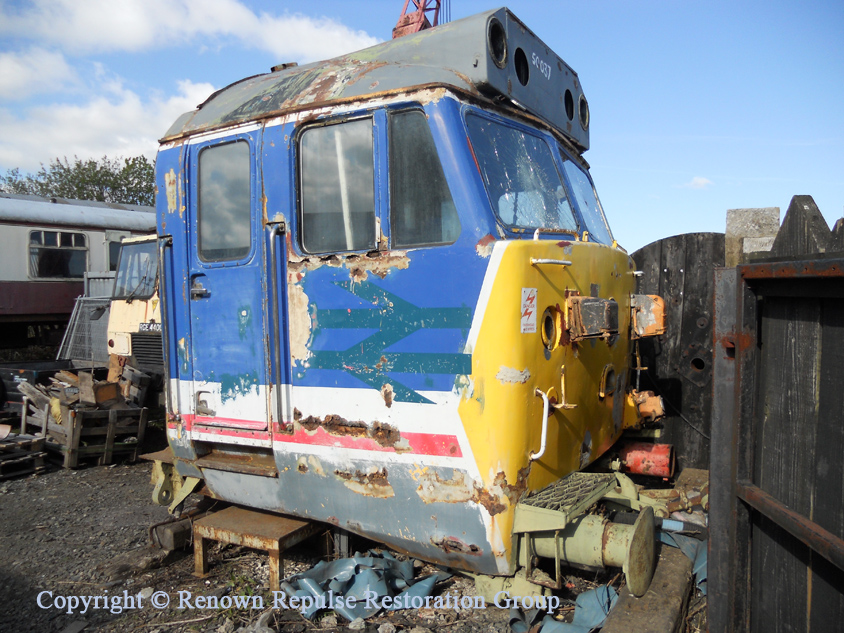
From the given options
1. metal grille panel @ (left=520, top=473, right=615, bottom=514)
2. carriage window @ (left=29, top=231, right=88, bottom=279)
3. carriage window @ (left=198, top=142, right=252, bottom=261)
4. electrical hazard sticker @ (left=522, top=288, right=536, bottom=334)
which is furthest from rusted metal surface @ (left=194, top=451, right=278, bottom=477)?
carriage window @ (left=29, top=231, right=88, bottom=279)

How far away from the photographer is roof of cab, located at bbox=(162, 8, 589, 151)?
3223mm

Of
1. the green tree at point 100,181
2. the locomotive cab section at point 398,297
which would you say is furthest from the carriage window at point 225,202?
the green tree at point 100,181

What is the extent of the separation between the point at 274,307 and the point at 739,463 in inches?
101

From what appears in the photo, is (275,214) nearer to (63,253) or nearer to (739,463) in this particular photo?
(739,463)

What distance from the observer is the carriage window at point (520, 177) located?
3.17 meters

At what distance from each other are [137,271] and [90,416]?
246 cm

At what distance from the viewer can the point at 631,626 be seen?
110 inches

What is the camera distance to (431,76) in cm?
317

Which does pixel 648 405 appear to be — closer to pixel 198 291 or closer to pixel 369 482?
pixel 369 482

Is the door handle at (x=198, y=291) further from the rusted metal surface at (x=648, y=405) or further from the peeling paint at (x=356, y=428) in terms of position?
the rusted metal surface at (x=648, y=405)

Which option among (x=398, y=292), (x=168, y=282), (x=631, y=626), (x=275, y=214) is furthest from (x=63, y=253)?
(x=631, y=626)

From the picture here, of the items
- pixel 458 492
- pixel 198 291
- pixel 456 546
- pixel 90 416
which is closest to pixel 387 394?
pixel 458 492

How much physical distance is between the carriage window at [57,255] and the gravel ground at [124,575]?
8.09 metres

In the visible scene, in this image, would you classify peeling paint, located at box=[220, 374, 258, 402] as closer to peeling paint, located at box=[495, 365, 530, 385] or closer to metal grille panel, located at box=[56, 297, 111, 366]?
peeling paint, located at box=[495, 365, 530, 385]
